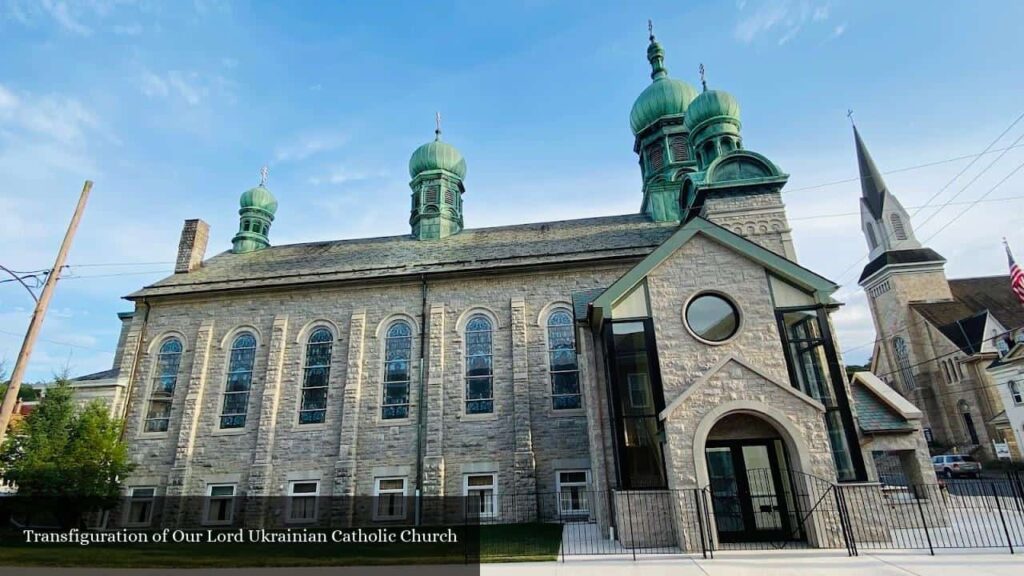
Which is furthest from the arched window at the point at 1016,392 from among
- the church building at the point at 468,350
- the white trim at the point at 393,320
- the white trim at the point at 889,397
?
the white trim at the point at 393,320

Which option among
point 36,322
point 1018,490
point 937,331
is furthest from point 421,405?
point 937,331

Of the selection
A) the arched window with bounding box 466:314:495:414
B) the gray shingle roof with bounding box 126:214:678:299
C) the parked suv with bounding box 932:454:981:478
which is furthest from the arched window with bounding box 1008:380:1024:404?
the arched window with bounding box 466:314:495:414

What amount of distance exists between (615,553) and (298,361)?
1480cm

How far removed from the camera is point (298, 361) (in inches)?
789

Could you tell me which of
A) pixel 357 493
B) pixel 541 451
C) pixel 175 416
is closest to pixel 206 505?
pixel 175 416

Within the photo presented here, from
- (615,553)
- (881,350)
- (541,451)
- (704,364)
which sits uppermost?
(881,350)

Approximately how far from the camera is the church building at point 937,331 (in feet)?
110

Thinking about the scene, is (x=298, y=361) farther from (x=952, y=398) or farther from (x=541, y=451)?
(x=952, y=398)

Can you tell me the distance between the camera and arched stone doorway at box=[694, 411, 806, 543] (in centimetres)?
1047

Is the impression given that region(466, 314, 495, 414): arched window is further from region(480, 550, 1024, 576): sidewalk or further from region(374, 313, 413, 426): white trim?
region(480, 550, 1024, 576): sidewalk

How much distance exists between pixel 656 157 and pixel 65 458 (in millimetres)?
28125

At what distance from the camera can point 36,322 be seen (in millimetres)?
10555

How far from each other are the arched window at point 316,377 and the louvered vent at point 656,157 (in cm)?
1850

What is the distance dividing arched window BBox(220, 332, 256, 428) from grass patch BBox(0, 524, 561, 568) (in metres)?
6.02
